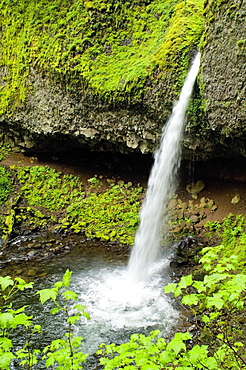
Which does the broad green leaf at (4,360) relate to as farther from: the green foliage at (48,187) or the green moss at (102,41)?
the green foliage at (48,187)

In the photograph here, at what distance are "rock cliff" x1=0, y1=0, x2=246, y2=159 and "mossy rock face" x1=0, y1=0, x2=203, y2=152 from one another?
32 millimetres

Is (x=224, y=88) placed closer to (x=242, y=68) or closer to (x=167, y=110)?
(x=242, y=68)

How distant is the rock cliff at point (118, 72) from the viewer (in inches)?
238

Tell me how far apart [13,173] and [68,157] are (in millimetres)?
2305

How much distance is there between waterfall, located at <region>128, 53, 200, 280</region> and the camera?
6855 millimetres

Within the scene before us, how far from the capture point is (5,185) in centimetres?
1053

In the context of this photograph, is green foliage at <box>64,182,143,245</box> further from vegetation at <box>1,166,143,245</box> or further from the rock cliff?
the rock cliff

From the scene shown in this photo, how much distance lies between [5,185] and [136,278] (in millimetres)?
6503

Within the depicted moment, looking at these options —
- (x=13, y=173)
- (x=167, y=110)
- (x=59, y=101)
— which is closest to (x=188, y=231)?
(x=167, y=110)

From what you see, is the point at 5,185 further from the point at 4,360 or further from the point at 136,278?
the point at 4,360

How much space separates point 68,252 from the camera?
7.78 metres

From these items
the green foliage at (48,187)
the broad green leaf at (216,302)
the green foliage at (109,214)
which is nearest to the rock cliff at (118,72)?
the green foliage at (48,187)

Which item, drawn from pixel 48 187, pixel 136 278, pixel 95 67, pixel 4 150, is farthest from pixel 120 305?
pixel 4 150

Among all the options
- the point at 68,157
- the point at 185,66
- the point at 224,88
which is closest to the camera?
the point at 224,88
